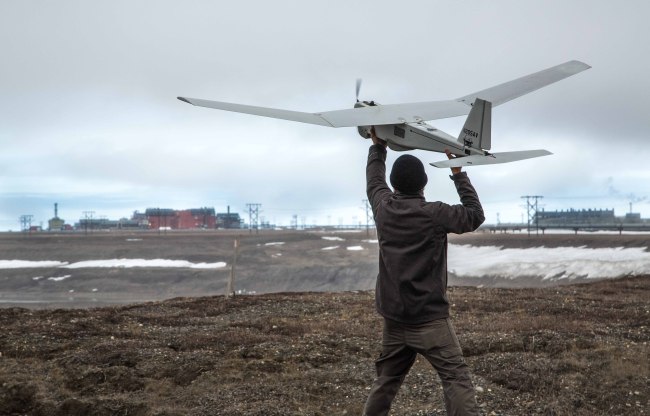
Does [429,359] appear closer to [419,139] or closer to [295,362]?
[419,139]

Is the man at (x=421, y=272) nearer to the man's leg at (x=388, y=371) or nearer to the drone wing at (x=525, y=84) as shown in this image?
the man's leg at (x=388, y=371)

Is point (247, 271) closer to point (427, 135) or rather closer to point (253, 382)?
point (253, 382)

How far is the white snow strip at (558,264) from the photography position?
34.9 metres

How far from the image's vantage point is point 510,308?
1886 cm

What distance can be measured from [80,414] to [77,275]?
42.7 m

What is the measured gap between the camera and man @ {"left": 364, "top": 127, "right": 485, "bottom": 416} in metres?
5.35

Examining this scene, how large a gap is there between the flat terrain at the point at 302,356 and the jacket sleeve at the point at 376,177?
4.13m

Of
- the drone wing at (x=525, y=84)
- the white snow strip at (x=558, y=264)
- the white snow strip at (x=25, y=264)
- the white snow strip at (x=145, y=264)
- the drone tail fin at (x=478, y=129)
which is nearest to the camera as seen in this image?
the drone tail fin at (x=478, y=129)

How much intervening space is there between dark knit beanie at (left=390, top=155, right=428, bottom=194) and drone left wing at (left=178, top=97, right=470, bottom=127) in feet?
2.46

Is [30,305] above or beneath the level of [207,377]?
beneath

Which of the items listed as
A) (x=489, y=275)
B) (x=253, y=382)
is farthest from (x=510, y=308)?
(x=489, y=275)

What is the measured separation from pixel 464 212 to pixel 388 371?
1829 millimetres

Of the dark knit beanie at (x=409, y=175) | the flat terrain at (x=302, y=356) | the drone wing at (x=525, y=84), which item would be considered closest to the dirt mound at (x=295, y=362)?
the flat terrain at (x=302, y=356)

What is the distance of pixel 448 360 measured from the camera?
5.39 metres
